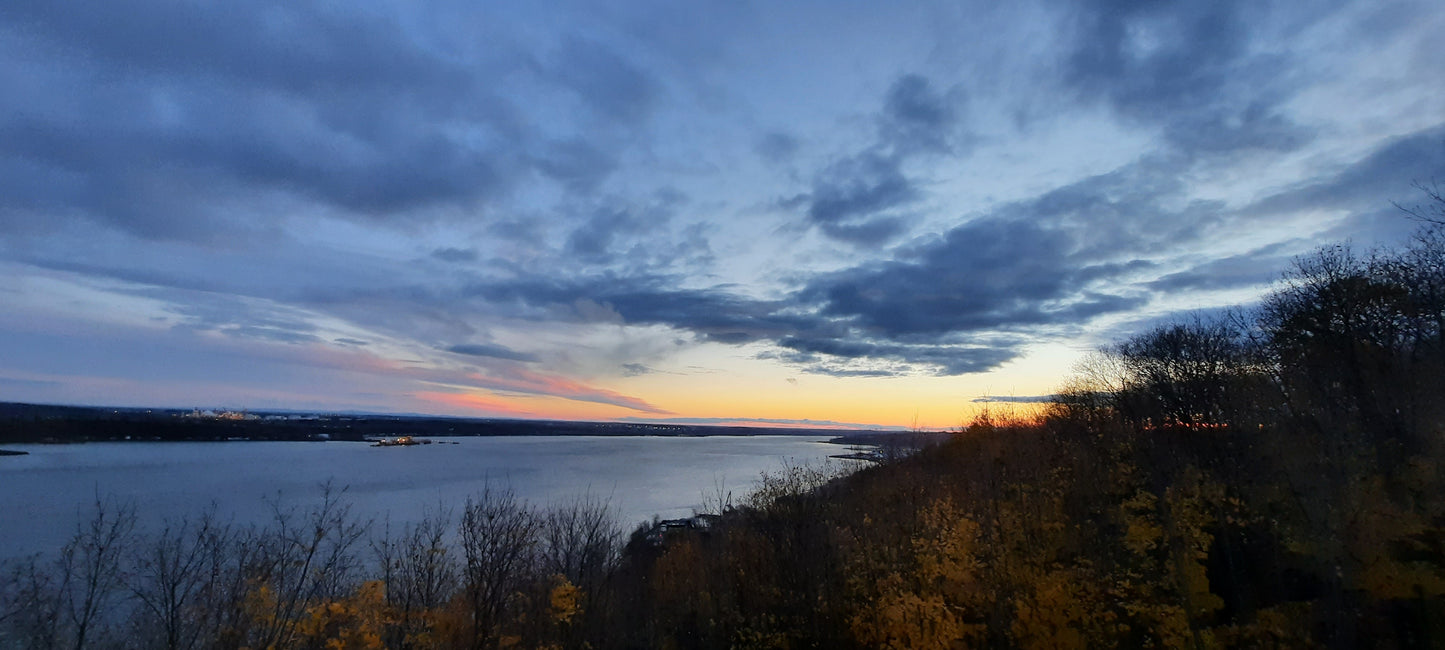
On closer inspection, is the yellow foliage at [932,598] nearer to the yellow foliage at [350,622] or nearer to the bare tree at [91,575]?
the yellow foliage at [350,622]

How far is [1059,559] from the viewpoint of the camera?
2320 cm

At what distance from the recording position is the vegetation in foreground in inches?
596

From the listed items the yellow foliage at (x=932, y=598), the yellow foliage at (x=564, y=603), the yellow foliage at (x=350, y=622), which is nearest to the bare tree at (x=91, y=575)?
the yellow foliage at (x=350, y=622)

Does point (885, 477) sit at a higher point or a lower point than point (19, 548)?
higher

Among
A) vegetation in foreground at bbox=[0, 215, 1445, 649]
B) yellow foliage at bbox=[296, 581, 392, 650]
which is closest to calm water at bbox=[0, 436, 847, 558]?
vegetation in foreground at bbox=[0, 215, 1445, 649]

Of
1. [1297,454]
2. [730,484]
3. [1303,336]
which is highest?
[1303,336]

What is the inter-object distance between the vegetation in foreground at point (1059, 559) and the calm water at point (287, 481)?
57.3ft

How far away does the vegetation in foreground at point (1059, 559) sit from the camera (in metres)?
15.1

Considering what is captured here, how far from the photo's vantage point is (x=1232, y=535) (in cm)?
2084

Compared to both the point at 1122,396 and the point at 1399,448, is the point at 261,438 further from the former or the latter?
the point at 1399,448

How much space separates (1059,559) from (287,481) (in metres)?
72.0

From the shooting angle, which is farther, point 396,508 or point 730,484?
point 730,484

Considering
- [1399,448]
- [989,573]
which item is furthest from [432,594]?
[1399,448]

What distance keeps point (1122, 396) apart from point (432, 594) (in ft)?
104
